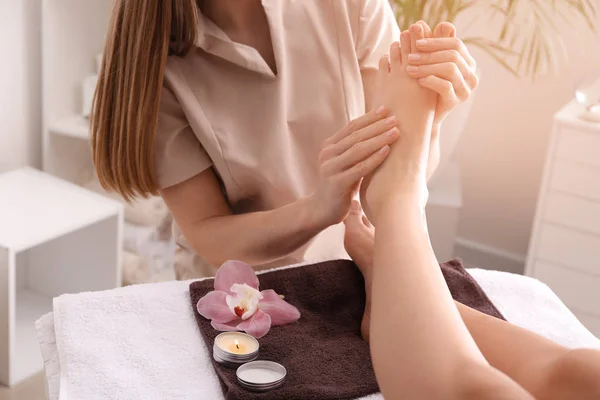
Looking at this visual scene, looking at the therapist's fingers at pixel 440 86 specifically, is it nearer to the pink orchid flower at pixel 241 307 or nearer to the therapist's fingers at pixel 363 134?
the therapist's fingers at pixel 363 134

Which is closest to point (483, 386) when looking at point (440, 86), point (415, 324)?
point (415, 324)

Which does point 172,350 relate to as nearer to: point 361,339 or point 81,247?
point 361,339

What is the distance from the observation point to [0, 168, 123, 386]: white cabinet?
1872mm

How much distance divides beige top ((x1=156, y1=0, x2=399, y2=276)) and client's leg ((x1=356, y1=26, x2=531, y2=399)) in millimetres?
294

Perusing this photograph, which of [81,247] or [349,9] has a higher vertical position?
[349,9]

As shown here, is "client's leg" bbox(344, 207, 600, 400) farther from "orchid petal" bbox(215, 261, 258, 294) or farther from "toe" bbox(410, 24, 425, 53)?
"toe" bbox(410, 24, 425, 53)

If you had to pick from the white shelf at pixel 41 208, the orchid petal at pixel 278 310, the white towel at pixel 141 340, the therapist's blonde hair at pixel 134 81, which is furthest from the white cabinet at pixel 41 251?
the orchid petal at pixel 278 310

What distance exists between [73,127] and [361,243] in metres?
1.28

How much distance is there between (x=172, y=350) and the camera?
946 mm

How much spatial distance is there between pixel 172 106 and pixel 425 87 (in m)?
0.38

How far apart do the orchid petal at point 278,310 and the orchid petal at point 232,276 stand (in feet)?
0.12

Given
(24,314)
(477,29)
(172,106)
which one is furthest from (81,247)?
(477,29)

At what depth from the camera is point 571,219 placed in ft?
6.24

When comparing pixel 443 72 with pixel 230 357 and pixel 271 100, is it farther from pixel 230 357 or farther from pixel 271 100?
pixel 230 357
